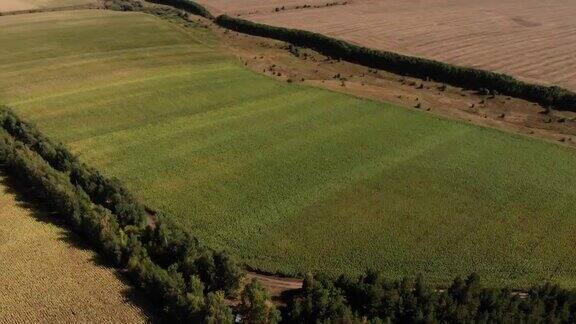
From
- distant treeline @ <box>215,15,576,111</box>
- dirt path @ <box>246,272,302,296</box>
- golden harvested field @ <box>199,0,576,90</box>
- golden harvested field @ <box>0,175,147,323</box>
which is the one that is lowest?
dirt path @ <box>246,272,302,296</box>

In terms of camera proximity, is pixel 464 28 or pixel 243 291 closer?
pixel 243 291

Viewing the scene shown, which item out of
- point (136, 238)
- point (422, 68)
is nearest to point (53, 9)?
point (422, 68)

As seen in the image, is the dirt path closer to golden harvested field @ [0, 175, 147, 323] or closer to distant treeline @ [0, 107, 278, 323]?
distant treeline @ [0, 107, 278, 323]

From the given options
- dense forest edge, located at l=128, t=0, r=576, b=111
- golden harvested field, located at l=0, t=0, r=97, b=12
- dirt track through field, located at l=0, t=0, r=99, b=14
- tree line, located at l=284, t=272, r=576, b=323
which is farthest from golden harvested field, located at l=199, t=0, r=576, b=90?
tree line, located at l=284, t=272, r=576, b=323

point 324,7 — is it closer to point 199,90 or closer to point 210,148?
point 199,90

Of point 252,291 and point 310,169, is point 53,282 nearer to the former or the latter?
point 252,291

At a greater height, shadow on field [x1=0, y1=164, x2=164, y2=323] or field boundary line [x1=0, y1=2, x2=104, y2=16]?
field boundary line [x1=0, y1=2, x2=104, y2=16]
